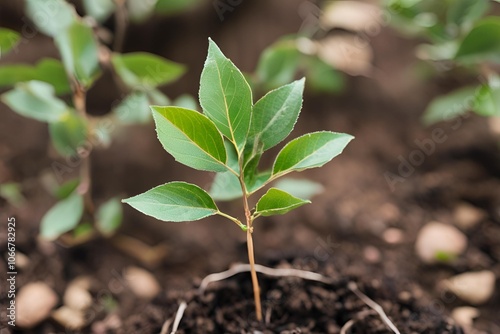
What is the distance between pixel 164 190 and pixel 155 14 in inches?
23.2

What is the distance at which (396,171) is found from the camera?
1.07m

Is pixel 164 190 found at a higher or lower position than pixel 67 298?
higher

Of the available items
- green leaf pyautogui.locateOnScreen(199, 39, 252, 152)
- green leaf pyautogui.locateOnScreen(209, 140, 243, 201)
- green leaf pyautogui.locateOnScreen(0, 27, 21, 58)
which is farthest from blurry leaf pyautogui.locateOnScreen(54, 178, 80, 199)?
green leaf pyautogui.locateOnScreen(199, 39, 252, 152)

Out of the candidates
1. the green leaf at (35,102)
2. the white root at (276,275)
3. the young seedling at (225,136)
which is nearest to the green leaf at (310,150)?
the young seedling at (225,136)

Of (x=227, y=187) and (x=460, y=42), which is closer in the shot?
(x=227, y=187)

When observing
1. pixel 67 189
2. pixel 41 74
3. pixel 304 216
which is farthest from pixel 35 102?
pixel 304 216

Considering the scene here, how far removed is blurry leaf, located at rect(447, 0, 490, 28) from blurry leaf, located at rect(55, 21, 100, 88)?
Answer: 602 mm

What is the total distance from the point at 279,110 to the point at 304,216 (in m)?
0.42

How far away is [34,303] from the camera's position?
86cm

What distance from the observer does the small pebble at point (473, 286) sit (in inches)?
34.8

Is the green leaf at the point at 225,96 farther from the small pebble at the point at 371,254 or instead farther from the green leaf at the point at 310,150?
the small pebble at the point at 371,254

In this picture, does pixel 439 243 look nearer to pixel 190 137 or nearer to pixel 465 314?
pixel 465 314

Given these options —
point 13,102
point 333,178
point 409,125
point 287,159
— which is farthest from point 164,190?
point 409,125

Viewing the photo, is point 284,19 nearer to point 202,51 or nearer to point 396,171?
point 202,51
